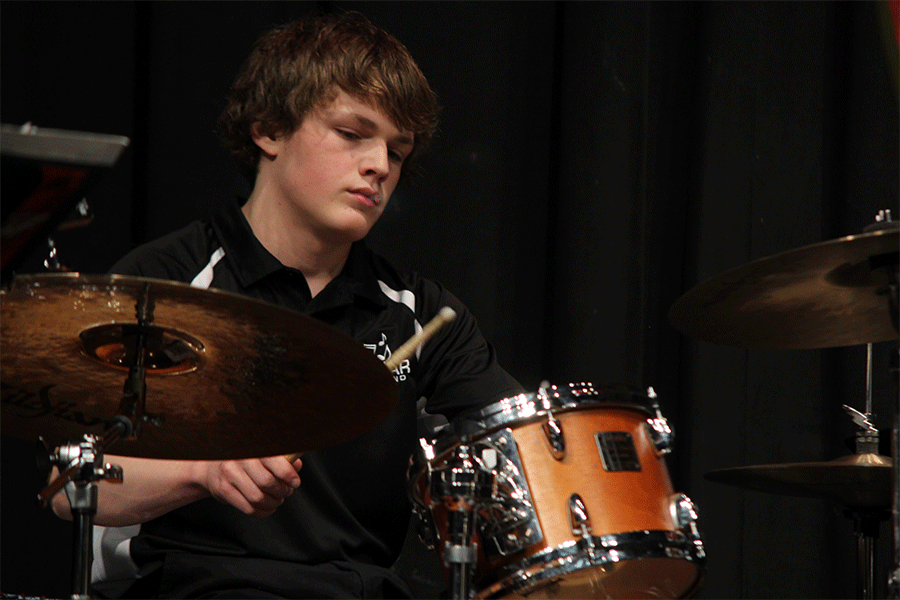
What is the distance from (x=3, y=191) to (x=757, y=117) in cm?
163

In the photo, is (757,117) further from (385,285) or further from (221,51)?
(221,51)

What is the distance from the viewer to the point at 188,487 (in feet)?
3.93

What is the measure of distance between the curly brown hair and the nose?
61 millimetres

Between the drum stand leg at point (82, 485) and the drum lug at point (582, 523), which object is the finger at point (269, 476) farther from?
the drum lug at point (582, 523)

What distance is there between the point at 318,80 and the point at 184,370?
26.4 inches

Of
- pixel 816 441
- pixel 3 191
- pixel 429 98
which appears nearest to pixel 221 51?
pixel 429 98

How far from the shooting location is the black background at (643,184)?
180cm

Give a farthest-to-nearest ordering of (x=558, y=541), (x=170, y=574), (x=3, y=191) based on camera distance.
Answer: (x=170, y=574), (x=558, y=541), (x=3, y=191)

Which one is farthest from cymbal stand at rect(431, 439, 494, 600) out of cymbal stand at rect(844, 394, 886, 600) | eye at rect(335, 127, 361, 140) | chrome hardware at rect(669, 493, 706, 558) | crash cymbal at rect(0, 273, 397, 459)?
cymbal stand at rect(844, 394, 886, 600)

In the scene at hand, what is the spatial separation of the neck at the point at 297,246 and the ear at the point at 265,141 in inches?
3.3

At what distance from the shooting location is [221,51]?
5.86 ft

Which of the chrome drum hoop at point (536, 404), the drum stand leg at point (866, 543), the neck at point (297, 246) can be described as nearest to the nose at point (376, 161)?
the neck at point (297, 246)

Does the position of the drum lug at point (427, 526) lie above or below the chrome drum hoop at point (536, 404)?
below

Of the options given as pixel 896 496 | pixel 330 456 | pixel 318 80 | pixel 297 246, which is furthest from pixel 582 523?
pixel 318 80
